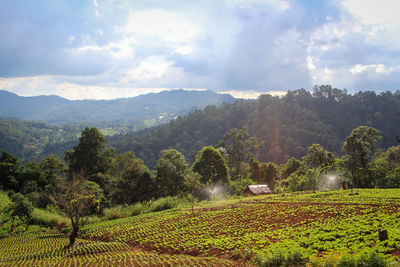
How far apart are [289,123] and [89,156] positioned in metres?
115

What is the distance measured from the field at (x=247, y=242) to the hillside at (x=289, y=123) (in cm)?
10351

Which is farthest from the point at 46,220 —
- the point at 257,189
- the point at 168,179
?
the point at 257,189

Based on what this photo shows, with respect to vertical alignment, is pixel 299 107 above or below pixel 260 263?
above

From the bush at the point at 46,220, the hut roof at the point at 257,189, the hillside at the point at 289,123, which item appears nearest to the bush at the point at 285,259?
the bush at the point at 46,220

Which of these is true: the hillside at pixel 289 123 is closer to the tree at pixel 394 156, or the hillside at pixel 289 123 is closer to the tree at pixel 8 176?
the tree at pixel 394 156

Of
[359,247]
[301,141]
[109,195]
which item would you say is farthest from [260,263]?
[301,141]

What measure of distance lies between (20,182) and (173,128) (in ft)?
449

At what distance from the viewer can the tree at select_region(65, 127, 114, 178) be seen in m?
58.2

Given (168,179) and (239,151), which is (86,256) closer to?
(168,179)

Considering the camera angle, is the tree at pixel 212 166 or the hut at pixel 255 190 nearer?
the hut at pixel 255 190

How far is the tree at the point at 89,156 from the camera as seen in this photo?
5820 centimetres

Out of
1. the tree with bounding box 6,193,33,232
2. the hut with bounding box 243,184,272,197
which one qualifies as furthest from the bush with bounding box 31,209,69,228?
the hut with bounding box 243,184,272,197

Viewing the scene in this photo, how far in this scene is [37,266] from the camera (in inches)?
620

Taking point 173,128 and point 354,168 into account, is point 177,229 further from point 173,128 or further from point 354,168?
point 173,128
